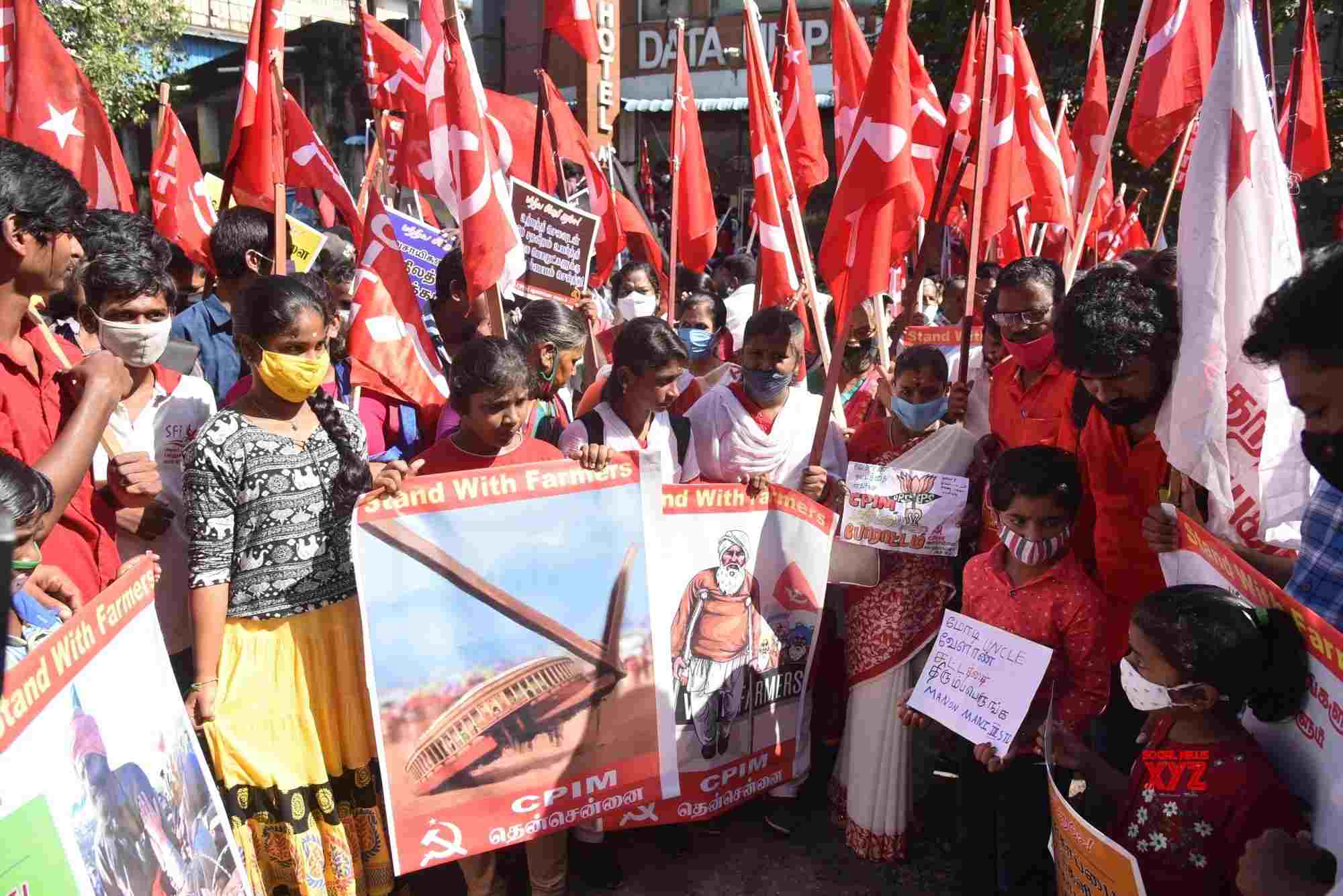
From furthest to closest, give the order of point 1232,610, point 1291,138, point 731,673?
point 1291,138 → point 731,673 → point 1232,610

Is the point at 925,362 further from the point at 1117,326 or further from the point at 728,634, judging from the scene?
the point at 728,634

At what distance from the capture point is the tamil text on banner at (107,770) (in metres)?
1.58

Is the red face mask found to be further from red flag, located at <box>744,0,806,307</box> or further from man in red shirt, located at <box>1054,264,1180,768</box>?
red flag, located at <box>744,0,806,307</box>

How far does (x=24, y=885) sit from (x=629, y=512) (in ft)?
5.46

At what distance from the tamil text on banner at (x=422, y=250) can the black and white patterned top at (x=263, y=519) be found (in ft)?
6.82

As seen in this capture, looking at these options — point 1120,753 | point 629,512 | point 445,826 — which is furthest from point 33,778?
point 1120,753

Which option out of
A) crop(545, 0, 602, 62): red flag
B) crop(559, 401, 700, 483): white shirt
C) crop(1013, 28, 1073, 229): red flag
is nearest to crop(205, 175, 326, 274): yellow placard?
crop(545, 0, 602, 62): red flag

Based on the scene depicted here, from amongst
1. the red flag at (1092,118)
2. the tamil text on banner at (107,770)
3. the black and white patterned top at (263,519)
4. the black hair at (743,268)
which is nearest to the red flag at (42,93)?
the black and white patterned top at (263,519)

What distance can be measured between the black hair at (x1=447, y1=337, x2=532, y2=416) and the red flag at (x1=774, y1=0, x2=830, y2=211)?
338 cm

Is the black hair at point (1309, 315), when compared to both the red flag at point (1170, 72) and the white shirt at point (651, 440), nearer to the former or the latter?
the white shirt at point (651, 440)

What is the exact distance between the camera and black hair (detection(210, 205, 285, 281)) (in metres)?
3.84

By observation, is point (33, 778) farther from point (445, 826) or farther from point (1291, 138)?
point (1291, 138)

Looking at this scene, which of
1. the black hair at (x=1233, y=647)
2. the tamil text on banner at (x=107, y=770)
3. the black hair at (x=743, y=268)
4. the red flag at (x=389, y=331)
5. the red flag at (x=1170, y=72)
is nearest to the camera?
the tamil text on banner at (x=107, y=770)

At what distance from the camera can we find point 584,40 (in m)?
5.12
